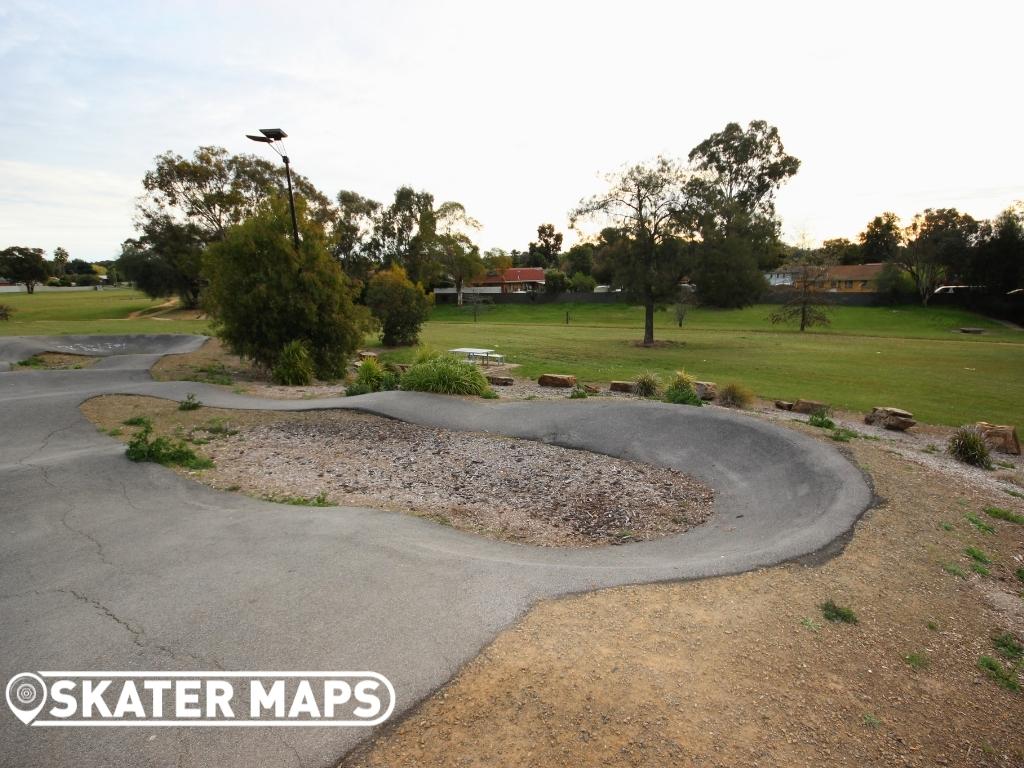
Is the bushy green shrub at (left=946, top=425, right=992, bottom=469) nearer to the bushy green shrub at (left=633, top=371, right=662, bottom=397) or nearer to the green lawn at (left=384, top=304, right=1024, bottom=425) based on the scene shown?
the green lawn at (left=384, top=304, right=1024, bottom=425)

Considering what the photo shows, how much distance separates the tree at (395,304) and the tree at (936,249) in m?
50.8

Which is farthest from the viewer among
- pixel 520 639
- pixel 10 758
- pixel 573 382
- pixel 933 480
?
pixel 573 382

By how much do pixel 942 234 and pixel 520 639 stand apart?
64.2 meters

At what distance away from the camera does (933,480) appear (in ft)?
24.5

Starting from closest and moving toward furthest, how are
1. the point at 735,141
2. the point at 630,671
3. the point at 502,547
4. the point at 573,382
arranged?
the point at 630,671, the point at 502,547, the point at 573,382, the point at 735,141

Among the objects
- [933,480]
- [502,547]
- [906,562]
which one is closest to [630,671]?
[502,547]

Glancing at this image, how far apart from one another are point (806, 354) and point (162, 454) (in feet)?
84.1

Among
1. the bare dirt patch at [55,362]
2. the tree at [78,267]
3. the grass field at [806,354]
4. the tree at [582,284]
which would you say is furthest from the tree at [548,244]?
the tree at [78,267]

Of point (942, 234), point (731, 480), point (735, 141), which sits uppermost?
point (735, 141)

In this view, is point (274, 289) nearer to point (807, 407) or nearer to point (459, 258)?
point (807, 407)

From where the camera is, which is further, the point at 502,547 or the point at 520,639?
the point at 502,547

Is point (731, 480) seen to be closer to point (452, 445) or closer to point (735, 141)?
point (452, 445)

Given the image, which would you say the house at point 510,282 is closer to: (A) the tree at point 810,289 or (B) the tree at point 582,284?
(B) the tree at point 582,284

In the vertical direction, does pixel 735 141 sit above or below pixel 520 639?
above
